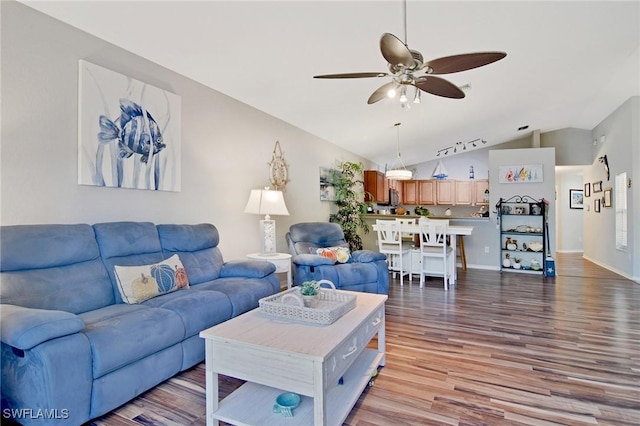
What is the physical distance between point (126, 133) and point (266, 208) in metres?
1.57

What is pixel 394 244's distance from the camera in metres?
5.55

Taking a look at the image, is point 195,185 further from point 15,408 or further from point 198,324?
point 15,408

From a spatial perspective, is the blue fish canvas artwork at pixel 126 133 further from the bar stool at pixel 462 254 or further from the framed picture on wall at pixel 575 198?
the framed picture on wall at pixel 575 198

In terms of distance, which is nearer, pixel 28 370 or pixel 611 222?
pixel 28 370

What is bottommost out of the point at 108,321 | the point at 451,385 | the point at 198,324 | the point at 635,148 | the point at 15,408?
the point at 451,385

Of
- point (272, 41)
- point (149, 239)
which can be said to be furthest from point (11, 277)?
point (272, 41)

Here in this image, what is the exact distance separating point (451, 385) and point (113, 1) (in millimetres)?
3394

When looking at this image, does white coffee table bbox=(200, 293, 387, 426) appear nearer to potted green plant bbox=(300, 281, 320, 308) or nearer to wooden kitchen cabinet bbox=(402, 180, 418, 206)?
potted green plant bbox=(300, 281, 320, 308)

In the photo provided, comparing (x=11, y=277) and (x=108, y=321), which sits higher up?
(x=11, y=277)

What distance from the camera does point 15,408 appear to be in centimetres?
164

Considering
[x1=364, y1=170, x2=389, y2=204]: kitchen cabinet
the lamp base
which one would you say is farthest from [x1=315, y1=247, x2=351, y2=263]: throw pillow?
[x1=364, y1=170, x2=389, y2=204]: kitchen cabinet

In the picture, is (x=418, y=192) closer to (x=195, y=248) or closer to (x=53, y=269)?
(x=195, y=248)

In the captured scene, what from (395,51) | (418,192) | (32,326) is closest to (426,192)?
(418,192)

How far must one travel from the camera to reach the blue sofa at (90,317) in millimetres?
1590
